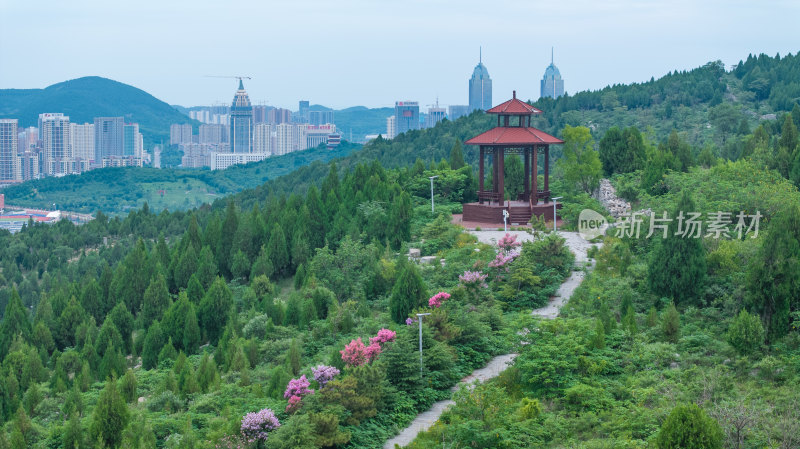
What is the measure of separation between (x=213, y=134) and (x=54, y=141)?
40.1 m

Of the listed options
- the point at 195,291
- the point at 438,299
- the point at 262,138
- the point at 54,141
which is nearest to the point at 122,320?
the point at 195,291

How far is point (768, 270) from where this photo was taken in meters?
15.1

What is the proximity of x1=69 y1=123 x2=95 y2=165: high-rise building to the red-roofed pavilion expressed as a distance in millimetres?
144568

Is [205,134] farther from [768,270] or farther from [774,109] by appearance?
[768,270]

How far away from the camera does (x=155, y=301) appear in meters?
23.8

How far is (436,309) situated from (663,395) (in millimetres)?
4652

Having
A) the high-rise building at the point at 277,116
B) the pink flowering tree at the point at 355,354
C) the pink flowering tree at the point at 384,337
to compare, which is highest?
the high-rise building at the point at 277,116

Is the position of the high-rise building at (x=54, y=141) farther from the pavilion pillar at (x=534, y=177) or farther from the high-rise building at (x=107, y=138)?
the pavilion pillar at (x=534, y=177)

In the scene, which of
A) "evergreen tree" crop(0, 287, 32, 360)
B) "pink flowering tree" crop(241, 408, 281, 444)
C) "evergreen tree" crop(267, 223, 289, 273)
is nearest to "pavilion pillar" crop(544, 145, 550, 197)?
"evergreen tree" crop(267, 223, 289, 273)

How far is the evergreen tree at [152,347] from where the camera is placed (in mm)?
20844

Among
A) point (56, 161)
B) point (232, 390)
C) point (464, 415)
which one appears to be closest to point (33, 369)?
point (232, 390)

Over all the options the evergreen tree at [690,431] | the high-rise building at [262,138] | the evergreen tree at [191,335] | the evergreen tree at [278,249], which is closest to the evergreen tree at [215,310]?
the evergreen tree at [191,335]

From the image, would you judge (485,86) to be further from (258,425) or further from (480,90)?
(258,425)

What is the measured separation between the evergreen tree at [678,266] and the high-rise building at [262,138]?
167302 mm
